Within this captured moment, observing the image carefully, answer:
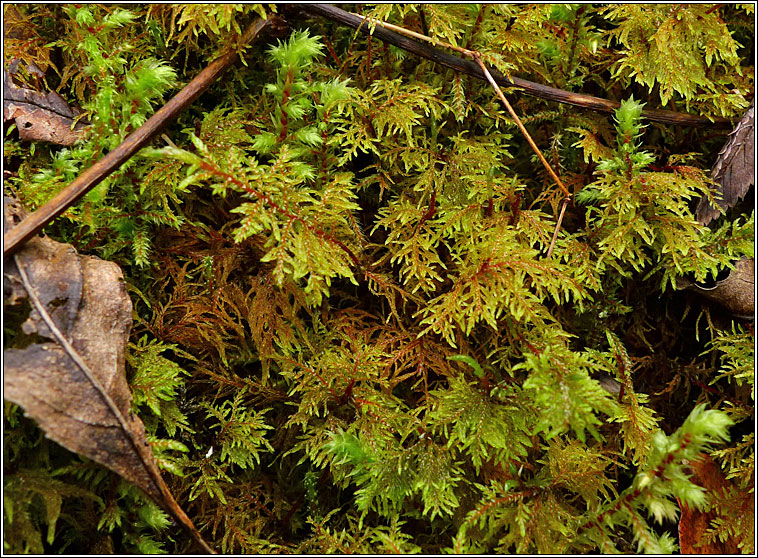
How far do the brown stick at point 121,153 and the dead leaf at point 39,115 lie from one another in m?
0.21

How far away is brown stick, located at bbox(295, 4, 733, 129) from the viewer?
1.49 meters

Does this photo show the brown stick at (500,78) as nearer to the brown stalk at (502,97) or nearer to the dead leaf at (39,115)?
the brown stalk at (502,97)

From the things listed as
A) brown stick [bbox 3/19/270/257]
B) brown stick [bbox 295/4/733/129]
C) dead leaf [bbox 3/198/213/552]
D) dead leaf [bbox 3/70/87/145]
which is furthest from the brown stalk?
dead leaf [bbox 3/198/213/552]

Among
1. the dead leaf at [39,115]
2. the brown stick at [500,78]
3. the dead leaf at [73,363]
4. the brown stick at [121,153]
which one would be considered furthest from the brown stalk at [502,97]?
the dead leaf at [73,363]

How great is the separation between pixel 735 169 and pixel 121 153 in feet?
5.38

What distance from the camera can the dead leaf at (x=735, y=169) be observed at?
1549 mm

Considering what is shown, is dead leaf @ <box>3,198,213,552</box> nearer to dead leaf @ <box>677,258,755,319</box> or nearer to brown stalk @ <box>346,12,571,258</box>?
brown stalk @ <box>346,12,571,258</box>

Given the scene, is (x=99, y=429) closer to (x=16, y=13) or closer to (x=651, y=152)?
(x=16, y=13)

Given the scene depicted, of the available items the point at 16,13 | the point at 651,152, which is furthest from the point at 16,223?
the point at 651,152

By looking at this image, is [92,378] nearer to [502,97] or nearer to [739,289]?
[502,97]

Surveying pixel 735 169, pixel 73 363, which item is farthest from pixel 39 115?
pixel 735 169

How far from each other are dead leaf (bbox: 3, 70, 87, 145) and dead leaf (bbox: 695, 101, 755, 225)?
173 cm

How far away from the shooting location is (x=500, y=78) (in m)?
1.55

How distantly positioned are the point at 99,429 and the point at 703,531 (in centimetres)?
150
